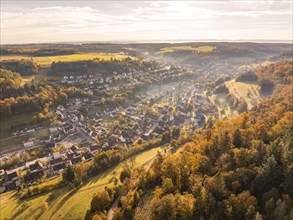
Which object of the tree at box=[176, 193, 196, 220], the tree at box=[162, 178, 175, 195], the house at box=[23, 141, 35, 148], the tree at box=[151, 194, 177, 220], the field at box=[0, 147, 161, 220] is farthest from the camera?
the house at box=[23, 141, 35, 148]

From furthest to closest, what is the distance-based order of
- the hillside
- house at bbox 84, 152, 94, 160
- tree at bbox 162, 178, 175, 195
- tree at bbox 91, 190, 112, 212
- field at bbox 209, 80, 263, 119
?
field at bbox 209, 80, 263, 119 < house at bbox 84, 152, 94, 160 < tree at bbox 91, 190, 112, 212 < tree at bbox 162, 178, 175, 195 < the hillside

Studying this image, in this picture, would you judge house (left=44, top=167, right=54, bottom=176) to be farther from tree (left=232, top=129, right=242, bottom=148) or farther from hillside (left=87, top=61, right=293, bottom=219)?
tree (left=232, top=129, right=242, bottom=148)

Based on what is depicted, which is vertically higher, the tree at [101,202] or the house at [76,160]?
the tree at [101,202]

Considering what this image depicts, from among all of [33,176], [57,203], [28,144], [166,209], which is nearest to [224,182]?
[166,209]

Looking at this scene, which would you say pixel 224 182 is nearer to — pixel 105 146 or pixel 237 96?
pixel 105 146

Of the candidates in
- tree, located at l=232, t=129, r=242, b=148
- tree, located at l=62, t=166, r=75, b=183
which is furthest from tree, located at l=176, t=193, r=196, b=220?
tree, located at l=62, t=166, r=75, b=183

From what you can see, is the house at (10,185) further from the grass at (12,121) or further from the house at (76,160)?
the grass at (12,121)

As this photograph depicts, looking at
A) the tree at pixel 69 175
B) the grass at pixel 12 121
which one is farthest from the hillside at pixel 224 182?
the grass at pixel 12 121
